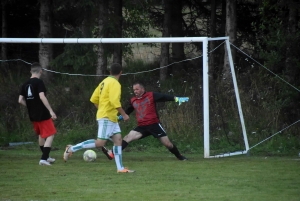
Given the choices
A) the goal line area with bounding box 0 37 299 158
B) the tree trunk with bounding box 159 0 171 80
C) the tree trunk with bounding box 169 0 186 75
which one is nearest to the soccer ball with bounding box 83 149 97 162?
the goal line area with bounding box 0 37 299 158

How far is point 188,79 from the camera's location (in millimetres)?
19203

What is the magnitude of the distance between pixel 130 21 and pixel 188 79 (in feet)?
13.9

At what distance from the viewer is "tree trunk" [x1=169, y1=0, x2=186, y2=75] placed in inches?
863

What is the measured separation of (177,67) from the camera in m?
22.2

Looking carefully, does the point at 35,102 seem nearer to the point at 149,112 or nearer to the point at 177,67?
the point at 149,112

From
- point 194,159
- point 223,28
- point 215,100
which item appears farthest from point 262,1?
point 194,159

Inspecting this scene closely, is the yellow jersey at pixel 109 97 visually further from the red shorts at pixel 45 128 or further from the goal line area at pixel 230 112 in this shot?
the goal line area at pixel 230 112

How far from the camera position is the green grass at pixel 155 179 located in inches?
368

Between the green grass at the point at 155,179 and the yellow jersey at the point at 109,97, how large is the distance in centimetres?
103

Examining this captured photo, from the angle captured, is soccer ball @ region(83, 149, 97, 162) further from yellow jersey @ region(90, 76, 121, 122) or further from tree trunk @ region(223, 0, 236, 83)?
tree trunk @ region(223, 0, 236, 83)

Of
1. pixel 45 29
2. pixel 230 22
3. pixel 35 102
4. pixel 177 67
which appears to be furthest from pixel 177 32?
pixel 35 102

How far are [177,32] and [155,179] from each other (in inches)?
486

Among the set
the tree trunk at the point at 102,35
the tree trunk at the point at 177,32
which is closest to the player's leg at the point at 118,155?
the tree trunk at the point at 102,35

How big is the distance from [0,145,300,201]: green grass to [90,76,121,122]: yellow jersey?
1.03m
